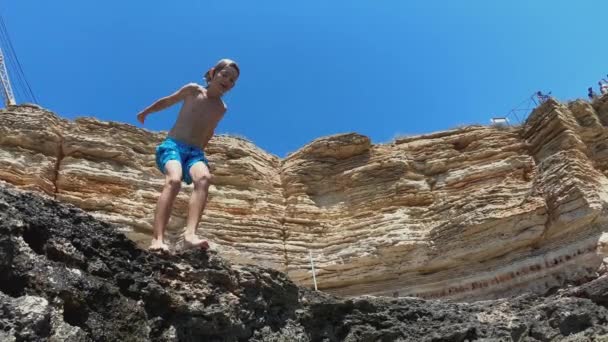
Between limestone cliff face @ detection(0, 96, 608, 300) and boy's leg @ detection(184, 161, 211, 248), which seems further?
limestone cliff face @ detection(0, 96, 608, 300)

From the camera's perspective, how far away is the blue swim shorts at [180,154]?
586 cm

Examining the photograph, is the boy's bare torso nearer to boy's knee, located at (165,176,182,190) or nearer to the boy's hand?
the boy's hand

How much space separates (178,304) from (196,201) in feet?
3.70

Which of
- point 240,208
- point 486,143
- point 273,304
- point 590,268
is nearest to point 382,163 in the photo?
point 486,143

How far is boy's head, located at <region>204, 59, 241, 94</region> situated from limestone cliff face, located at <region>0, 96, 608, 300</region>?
293 inches

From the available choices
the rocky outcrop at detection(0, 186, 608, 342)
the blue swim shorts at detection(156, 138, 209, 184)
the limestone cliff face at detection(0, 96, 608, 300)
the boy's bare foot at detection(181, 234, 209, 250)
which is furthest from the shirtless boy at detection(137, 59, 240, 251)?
the limestone cliff face at detection(0, 96, 608, 300)

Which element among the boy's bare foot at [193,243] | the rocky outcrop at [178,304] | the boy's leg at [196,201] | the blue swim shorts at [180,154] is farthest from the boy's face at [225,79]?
the rocky outcrop at [178,304]

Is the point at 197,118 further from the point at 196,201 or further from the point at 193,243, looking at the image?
the point at 193,243

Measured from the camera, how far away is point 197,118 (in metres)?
6.18

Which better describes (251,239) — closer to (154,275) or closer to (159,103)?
(159,103)

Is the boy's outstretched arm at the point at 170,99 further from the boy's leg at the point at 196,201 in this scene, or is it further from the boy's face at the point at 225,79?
the boy's leg at the point at 196,201

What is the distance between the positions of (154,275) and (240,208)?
404 inches

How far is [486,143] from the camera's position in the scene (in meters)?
15.4

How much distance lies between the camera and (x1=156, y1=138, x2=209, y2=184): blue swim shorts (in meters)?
5.86
